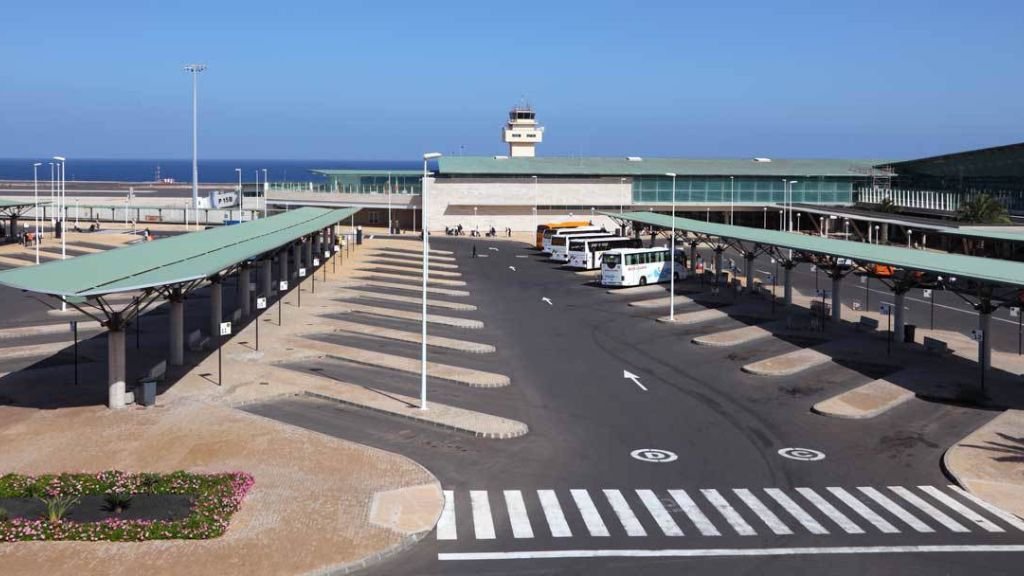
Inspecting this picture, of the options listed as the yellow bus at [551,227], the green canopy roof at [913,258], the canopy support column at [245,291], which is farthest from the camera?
the yellow bus at [551,227]

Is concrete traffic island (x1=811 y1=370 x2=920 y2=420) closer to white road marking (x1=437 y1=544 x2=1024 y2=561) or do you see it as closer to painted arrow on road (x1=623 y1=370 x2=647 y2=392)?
painted arrow on road (x1=623 y1=370 x2=647 y2=392)

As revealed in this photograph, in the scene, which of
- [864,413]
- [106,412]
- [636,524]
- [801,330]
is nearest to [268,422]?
[106,412]

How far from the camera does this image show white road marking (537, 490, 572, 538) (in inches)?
863

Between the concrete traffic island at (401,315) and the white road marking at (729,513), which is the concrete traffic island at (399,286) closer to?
the concrete traffic island at (401,315)

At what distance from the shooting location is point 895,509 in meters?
23.9

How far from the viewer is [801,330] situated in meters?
49.6

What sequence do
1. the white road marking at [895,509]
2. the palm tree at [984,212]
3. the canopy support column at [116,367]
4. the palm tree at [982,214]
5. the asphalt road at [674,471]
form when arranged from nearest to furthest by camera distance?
the asphalt road at [674,471], the white road marking at [895,509], the canopy support column at [116,367], the palm tree at [982,214], the palm tree at [984,212]

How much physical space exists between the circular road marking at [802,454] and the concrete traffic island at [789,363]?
10.5 meters

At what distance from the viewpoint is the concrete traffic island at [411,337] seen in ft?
146

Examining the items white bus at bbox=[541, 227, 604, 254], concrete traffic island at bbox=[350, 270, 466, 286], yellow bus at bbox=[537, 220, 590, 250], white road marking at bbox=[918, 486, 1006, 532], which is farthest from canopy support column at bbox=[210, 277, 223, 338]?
yellow bus at bbox=[537, 220, 590, 250]

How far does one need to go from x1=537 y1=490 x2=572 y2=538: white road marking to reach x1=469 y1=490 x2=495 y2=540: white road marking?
4.32 feet

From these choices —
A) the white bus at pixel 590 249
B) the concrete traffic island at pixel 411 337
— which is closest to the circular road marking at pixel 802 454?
the concrete traffic island at pixel 411 337

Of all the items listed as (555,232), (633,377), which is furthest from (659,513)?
(555,232)

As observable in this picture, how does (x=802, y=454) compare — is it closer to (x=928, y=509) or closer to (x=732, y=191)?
(x=928, y=509)
